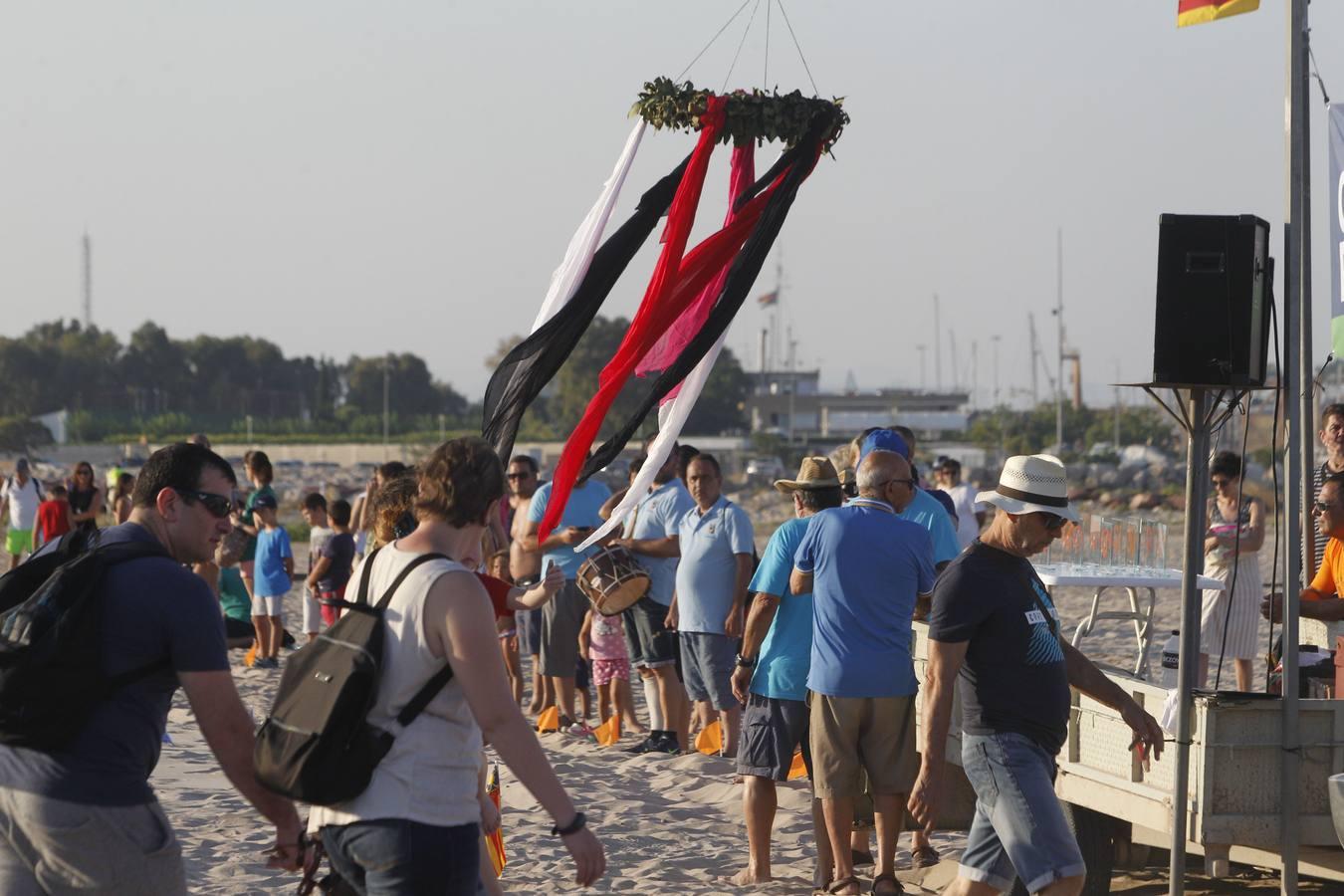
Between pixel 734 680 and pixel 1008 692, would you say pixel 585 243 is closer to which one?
pixel 734 680

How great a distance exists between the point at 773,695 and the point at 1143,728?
1.92 metres

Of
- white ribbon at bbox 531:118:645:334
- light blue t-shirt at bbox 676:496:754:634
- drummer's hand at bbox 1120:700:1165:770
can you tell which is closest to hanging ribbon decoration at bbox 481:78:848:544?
white ribbon at bbox 531:118:645:334

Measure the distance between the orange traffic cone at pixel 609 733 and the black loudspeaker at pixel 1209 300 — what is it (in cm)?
501

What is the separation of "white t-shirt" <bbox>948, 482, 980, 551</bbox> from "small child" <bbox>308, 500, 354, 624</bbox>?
4.35 m

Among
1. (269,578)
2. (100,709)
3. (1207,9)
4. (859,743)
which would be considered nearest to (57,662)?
(100,709)

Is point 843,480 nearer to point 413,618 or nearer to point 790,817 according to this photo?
point 790,817

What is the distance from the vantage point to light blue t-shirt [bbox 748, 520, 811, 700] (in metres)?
6.53

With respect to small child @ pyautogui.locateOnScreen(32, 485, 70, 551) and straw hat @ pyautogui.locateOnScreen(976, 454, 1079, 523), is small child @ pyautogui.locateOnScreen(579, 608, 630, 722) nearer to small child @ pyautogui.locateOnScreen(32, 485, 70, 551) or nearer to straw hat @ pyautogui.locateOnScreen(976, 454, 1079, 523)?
straw hat @ pyautogui.locateOnScreen(976, 454, 1079, 523)

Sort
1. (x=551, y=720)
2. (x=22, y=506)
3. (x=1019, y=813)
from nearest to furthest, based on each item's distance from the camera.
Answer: (x=1019, y=813) → (x=551, y=720) → (x=22, y=506)

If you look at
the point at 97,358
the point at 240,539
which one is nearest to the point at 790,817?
the point at 240,539

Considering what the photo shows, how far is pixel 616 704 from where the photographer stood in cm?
996

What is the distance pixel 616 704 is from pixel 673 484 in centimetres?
143

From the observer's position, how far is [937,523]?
728 centimetres

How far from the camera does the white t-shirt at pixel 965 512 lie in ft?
38.7
